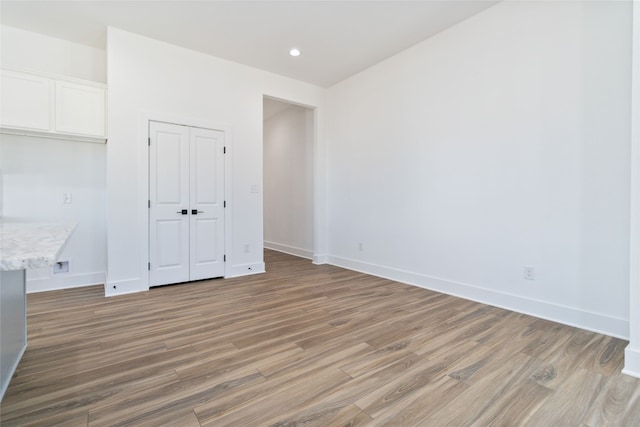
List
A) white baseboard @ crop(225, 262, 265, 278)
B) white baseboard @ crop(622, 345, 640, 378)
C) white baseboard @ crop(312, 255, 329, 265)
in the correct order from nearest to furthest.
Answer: white baseboard @ crop(622, 345, 640, 378), white baseboard @ crop(225, 262, 265, 278), white baseboard @ crop(312, 255, 329, 265)

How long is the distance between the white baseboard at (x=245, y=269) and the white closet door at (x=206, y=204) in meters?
0.14

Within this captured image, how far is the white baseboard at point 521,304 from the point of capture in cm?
237

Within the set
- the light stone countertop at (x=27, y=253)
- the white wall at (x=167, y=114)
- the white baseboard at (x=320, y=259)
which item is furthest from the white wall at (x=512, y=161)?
the light stone countertop at (x=27, y=253)

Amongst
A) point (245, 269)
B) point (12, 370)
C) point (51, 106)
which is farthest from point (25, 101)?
point (245, 269)

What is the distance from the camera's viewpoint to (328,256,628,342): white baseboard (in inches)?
93.1

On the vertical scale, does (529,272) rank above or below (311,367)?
above

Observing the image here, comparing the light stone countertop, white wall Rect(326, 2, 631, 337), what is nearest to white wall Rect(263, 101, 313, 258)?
white wall Rect(326, 2, 631, 337)

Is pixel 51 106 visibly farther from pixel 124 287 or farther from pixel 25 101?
pixel 124 287

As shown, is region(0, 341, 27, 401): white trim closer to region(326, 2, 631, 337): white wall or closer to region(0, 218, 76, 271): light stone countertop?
region(0, 218, 76, 271): light stone countertop

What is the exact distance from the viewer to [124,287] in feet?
11.3

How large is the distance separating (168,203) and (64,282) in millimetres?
1539

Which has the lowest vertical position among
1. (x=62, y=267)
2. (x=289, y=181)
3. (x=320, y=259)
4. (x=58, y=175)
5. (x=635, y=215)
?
(x=320, y=259)

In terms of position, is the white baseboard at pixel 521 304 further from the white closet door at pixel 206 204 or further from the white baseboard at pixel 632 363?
the white closet door at pixel 206 204

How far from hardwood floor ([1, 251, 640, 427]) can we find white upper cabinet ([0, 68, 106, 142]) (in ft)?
6.08
